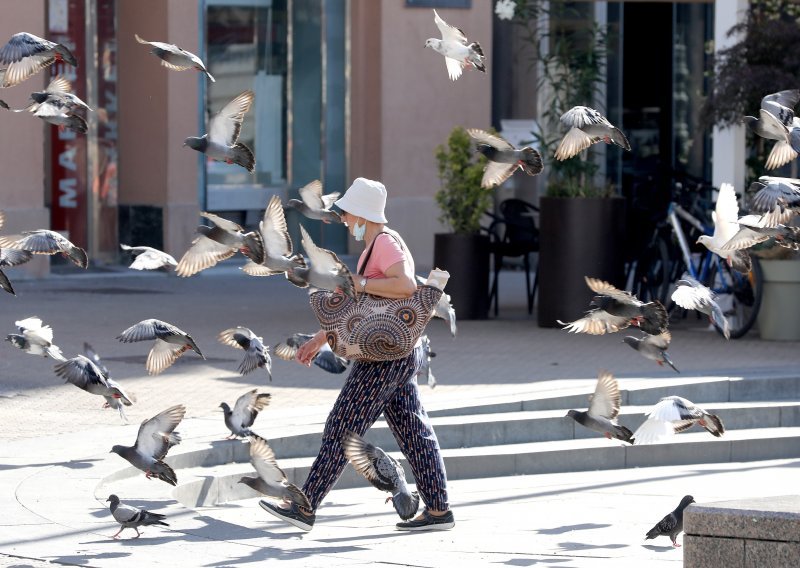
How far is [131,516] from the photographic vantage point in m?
6.56

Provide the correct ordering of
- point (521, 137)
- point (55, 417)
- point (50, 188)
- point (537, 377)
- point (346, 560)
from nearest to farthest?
1. point (346, 560)
2. point (55, 417)
3. point (537, 377)
4. point (50, 188)
5. point (521, 137)

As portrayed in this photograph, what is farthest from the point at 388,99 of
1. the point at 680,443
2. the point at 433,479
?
the point at 433,479

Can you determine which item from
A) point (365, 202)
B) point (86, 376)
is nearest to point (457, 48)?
point (365, 202)

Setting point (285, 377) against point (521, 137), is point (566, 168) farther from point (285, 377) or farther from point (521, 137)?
point (521, 137)

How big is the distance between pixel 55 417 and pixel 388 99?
1091 cm

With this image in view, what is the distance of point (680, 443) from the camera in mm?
9672

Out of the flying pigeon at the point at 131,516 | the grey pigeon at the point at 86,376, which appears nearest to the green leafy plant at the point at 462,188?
the grey pigeon at the point at 86,376

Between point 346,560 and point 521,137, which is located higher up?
point 521,137

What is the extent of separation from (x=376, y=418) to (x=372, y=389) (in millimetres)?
136

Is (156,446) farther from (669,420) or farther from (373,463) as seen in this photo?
(669,420)

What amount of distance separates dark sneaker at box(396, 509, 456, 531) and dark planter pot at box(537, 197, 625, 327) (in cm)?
620

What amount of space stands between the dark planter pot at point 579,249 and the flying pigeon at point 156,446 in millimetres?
6640

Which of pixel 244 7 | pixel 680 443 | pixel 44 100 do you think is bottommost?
pixel 680 443

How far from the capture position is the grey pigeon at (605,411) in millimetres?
7645
